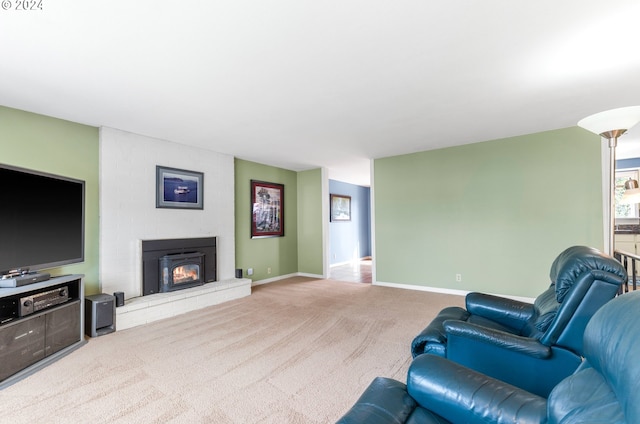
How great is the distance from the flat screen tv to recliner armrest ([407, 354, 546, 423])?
3.13 m

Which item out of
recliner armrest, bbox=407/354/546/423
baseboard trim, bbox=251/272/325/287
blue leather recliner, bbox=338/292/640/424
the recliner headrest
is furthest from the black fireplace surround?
the recliner headrest

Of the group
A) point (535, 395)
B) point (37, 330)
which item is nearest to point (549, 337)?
point (535, 395)

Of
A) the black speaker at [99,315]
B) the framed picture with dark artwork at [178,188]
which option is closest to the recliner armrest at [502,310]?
the black speaker at [99,315]

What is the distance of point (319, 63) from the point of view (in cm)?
222

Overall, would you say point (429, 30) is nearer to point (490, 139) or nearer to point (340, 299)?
point (490, 139)

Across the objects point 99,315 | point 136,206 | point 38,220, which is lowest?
point 99,315

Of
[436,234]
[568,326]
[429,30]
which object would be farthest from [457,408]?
[436,234]

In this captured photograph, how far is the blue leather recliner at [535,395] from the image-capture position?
0.79 m

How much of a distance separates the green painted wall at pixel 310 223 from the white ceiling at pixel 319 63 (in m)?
2.67

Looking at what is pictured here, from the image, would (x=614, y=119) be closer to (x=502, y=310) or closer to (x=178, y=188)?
(x=502, y=310)

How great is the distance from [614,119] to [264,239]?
201 inches

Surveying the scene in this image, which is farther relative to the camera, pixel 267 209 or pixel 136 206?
pixel 267 209

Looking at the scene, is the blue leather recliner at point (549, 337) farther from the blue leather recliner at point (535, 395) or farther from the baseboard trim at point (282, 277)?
the baseboard trim at point (282, 277)

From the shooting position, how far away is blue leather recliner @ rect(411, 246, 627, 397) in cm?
152
